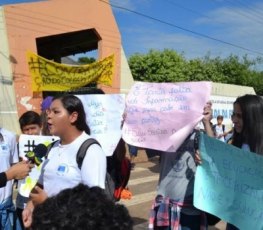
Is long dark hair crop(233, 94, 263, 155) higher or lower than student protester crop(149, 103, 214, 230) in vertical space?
higher

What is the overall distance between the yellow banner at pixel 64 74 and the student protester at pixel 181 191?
8162mm

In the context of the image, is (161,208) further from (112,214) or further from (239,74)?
(239,74)

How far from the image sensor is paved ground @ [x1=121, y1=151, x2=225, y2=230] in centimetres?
663

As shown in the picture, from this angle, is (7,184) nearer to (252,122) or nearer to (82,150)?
(82,150)

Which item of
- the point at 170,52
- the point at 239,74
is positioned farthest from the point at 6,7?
the point at 239,74

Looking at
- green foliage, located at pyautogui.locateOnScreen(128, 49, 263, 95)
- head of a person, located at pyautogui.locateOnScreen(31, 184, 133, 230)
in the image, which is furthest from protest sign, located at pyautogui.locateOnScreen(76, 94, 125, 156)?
green foliage, located at pyautogui.locateOnScreen(128, 49, 263, 95)

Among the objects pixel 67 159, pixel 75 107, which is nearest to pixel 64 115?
pixel 75 107

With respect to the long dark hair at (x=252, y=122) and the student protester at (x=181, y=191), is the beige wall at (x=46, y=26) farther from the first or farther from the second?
the long dark hair at (x=252, y=122)

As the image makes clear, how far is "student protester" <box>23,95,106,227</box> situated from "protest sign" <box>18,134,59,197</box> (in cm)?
38

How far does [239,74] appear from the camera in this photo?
111 ft

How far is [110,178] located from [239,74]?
31628 mm

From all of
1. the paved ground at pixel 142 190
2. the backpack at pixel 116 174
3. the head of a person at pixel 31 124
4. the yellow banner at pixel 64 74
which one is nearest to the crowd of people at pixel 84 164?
the head of a person at pixel 31 124

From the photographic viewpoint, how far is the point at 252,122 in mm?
3182

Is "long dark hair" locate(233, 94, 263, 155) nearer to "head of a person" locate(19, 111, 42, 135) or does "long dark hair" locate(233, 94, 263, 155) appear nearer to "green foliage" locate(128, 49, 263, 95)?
"head of a person" locate(19, 111, 42, 135)
